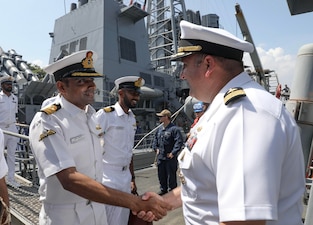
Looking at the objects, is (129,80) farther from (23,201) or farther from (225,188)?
(225,188)

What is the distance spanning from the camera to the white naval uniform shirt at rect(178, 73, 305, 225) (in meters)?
0.85

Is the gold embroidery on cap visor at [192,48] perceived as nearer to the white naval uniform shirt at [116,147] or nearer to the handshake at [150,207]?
the handshake at [150,207]

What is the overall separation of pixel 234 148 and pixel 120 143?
285 centimetres

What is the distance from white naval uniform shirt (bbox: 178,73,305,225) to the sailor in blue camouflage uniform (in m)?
5.04

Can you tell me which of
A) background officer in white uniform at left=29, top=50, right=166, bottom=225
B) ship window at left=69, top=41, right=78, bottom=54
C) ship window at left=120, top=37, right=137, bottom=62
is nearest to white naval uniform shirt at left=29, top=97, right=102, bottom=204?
background officer in white uniform at left=29, top=50, right=166, bottom=225

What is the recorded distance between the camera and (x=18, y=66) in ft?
47.1

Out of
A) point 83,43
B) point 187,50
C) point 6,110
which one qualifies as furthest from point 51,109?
point 83,43

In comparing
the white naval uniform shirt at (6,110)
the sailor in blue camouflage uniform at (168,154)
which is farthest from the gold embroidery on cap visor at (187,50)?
the white naval uniform shirt at (6,110)

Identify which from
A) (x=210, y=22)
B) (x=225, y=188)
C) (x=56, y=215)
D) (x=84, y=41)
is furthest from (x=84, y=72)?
(x=210, y=22)

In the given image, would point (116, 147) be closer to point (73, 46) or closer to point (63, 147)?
point (63, 147)

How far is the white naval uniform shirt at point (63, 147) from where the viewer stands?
6.32ft

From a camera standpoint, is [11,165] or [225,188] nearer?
[225,188]

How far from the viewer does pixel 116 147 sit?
3604 mm

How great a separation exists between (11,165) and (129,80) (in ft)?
10.6
